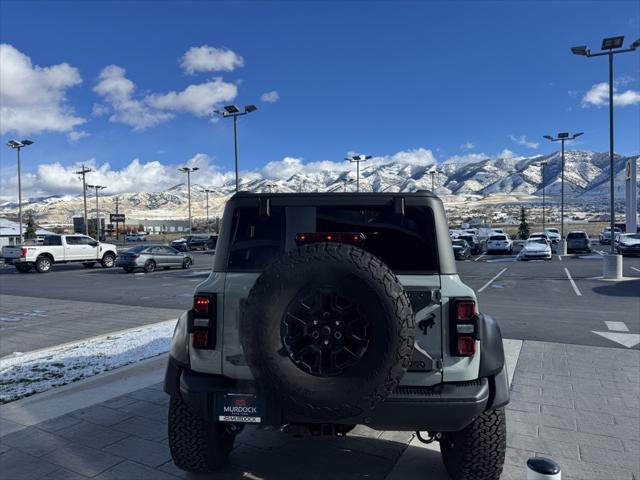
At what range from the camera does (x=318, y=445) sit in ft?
12.8

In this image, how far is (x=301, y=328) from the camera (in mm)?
2529

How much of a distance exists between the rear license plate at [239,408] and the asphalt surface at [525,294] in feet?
21.2

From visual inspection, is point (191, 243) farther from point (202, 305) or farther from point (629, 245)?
point (202, 305)

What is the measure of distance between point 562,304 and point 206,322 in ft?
36.9

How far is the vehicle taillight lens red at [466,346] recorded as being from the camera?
272 centimetres

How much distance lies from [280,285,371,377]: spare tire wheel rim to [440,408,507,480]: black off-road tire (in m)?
1.12

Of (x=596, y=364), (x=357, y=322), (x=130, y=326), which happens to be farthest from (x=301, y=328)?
(x=130, y=326)

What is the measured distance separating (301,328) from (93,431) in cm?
274

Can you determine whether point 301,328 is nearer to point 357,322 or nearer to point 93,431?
point 357,322

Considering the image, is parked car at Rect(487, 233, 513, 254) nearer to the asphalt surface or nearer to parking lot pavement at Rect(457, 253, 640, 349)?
the asphalt surface

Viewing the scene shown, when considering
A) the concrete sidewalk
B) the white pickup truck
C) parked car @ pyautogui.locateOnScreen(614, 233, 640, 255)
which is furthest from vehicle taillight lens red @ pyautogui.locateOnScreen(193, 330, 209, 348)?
parked car @ pyautogui.locateOnScreen(614, 233, 640, 255)

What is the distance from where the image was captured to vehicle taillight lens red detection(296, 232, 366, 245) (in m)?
2.86

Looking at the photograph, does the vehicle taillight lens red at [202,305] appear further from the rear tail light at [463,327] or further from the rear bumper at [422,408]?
the rear tail light at [463,327]

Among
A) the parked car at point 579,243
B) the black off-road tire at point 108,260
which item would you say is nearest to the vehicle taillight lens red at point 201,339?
the black off-road tire at point 108,260
